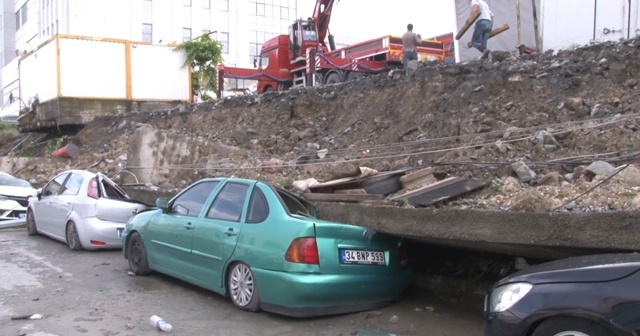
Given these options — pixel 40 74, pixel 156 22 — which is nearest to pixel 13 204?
pixel 40 74

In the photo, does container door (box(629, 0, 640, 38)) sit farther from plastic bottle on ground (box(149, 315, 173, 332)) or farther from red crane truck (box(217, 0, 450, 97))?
plastic bottle on ground (box(149, 315, 173, 332))

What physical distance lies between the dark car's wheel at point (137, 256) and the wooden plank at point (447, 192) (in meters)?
3.68

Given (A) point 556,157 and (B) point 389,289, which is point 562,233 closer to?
(B) point 389,289

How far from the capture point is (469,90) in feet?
37.3

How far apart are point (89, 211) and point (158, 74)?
15661 millimetres

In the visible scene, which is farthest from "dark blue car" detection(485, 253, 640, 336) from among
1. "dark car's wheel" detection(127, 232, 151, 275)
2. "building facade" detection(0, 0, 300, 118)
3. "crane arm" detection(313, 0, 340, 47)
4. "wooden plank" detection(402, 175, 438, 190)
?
"building facade" detection(0, 0, 300, 118)

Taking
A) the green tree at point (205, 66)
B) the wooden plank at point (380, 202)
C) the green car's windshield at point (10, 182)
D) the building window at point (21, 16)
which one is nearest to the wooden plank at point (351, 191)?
the wooden plank at point (380, 202)

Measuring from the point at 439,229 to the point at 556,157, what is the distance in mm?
3378

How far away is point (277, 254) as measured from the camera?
6133mm

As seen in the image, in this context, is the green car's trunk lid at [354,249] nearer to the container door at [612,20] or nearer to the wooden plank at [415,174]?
the wooden plank at [415,174]

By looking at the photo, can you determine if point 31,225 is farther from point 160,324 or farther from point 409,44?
point 409,44

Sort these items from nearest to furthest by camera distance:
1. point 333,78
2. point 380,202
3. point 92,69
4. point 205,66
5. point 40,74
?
1. point 380,202
2. point 333,78
3. point 92,69
4. point 40,74
5. point 205,66

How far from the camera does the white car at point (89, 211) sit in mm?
10531

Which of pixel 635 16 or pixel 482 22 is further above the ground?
pixel 482 22
